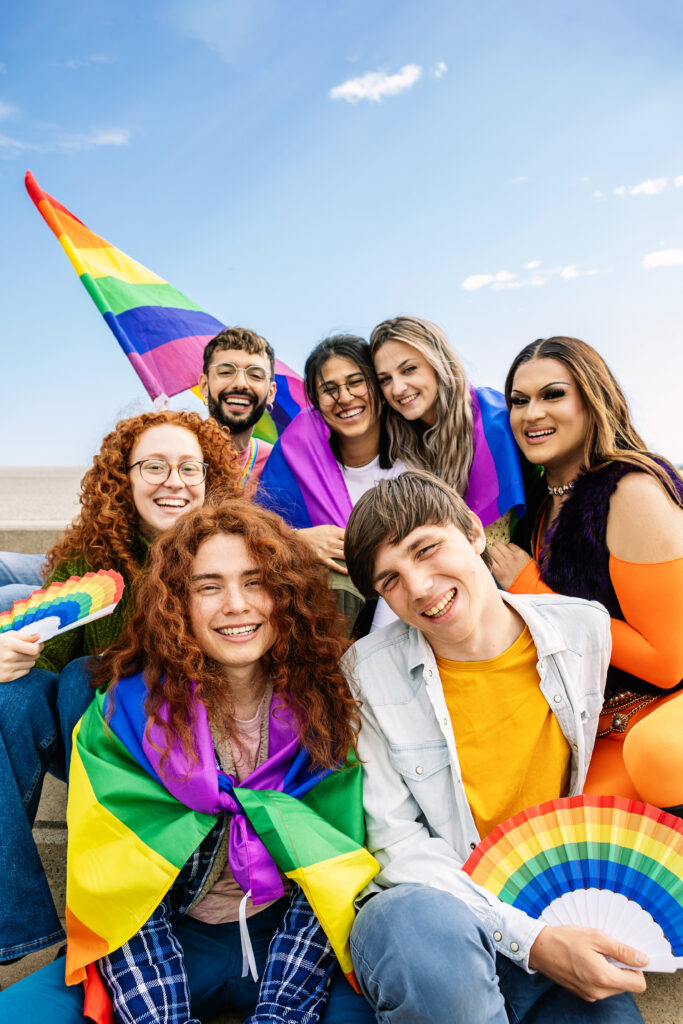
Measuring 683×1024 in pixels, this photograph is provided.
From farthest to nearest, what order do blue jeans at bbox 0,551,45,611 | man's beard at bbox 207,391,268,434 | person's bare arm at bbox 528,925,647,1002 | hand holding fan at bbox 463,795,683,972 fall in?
man's beard at bbox 207,391,268,434 → blue jeans at bbox 0,551,45,611 → hand holding fan at bbox 463,795,683,972 → person's bare arm at bbox 528,925,647,1002

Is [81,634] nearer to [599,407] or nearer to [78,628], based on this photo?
[78,628]

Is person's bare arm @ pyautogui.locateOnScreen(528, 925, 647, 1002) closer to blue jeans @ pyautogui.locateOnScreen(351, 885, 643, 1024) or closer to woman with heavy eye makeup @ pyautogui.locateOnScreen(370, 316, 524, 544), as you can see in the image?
blue jeans @ pyautogui.locateOnScreen(351, 885, 643, 1024)

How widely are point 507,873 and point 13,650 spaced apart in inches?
61.8

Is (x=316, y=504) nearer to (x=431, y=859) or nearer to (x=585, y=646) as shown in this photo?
(x=585, y=646)

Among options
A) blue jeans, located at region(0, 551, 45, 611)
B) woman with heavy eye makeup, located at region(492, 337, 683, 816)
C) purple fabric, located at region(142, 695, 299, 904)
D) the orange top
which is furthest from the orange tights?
blue jeans, located at region(0, 551, 45, 611)

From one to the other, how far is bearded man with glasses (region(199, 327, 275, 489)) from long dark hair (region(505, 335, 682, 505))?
1.95 metres

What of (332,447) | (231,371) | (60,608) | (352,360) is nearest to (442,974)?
(60,608)

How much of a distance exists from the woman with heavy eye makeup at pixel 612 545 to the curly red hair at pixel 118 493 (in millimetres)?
1204

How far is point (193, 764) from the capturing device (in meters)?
2.09

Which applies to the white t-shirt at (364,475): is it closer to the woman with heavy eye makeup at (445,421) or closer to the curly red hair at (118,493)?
the woman with heavy eye makeup at (445,421)

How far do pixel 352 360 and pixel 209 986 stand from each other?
2.41m

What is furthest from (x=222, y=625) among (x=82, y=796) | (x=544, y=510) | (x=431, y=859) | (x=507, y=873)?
(x=544, y=510)

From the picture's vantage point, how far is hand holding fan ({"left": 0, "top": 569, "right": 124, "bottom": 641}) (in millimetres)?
2432

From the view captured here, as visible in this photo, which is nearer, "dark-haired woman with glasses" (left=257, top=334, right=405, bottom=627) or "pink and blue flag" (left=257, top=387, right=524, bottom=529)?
"pink and blue flag" (left=257, top=387, right=524, bottom=529)
